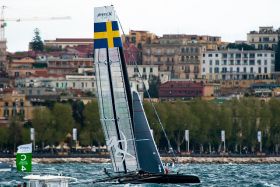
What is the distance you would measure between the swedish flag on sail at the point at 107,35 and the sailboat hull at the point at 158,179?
497 cm

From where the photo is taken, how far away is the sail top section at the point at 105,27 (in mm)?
63344

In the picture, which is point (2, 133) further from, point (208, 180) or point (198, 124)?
point (208, 180)

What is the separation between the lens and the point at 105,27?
63469 mm

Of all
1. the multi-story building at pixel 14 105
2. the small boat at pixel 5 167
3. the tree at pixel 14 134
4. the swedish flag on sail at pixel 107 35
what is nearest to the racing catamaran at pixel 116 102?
the swedish flag on sail at pixel 107 35

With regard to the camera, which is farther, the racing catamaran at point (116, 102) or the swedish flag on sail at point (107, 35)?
the racing catamaran at point (116, 102)

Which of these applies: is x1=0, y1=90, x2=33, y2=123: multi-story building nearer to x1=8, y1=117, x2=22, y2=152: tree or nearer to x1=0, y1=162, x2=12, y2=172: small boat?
x1=8, y1=117, x2=22, y2=152: tree

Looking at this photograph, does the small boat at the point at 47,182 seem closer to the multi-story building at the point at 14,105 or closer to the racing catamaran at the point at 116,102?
the racing catamaran at the point at 116,102

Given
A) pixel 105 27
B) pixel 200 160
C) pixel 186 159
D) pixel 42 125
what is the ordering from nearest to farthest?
pixel 105 27, pixel 186 159, pixel 200 160, pixel 42 125

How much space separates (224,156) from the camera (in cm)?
14575

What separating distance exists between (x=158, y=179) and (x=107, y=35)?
5579 millimetres

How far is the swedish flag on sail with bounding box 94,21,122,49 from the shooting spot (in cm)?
6347

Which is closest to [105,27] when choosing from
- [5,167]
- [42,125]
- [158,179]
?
[158,179]

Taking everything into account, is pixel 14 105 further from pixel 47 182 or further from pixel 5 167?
pixel 47 182

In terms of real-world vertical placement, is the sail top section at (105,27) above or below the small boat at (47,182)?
above
